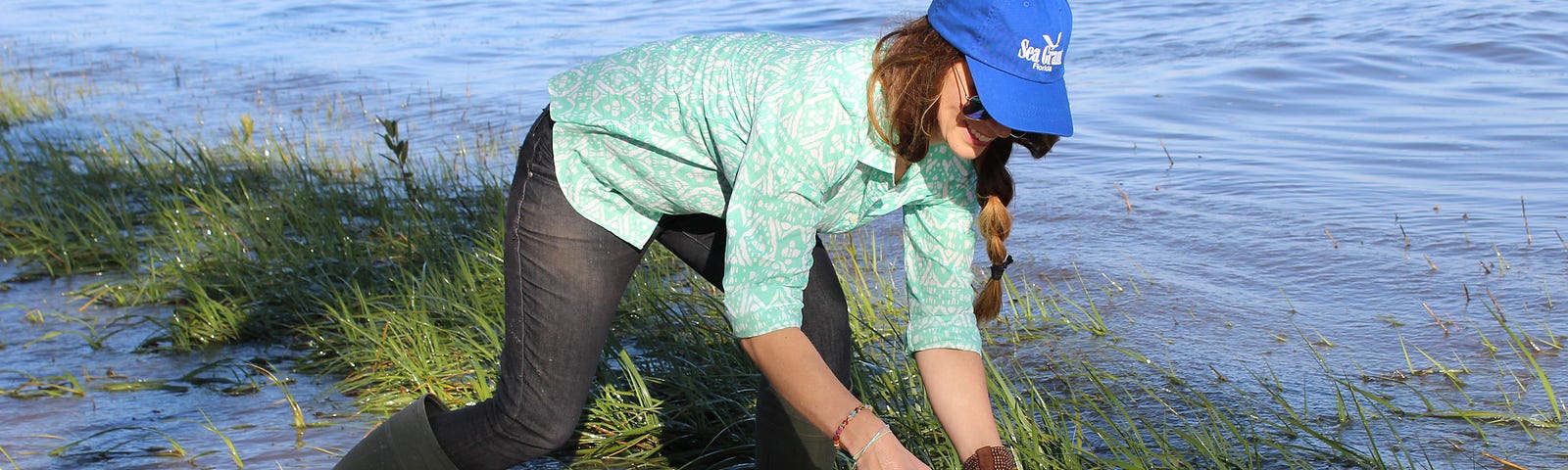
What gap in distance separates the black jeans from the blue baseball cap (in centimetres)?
75

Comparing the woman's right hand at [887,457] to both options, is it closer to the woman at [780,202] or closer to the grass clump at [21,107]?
the woman at [780,202]

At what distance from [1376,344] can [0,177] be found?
18.7 feet

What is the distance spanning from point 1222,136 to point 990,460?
5.63 metres

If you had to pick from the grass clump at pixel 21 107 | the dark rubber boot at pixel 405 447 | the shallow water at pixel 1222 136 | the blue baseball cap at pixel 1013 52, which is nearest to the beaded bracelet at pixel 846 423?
Result: the blue baseball cap at pixel 1013 52

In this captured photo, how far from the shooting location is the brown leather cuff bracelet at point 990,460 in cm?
241

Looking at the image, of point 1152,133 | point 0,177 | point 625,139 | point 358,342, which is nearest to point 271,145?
point 0,177

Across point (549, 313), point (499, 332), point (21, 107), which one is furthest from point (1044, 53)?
point (21, 107)

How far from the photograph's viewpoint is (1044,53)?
83.3 inches

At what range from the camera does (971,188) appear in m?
2.50

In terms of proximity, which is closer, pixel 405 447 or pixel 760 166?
pixel 760 166

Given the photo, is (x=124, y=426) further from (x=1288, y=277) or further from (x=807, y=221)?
(x=1288, y=277)

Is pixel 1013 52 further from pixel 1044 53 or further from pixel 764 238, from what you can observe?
pixel 764 238

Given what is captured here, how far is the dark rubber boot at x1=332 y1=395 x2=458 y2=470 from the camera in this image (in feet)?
8.95

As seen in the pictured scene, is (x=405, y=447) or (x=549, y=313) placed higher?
(x=549, y=313)
